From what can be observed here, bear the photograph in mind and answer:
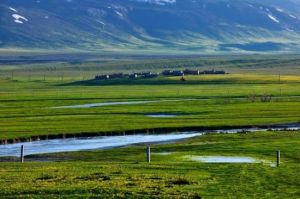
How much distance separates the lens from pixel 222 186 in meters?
31.0

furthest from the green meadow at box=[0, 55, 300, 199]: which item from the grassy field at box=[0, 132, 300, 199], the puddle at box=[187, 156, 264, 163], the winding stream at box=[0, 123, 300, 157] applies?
the winding stream at box=[0, 123, 300, 157]

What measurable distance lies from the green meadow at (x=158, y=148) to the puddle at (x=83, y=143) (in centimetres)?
222

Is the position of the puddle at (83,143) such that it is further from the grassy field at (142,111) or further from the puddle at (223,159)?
the puddle at (223,159)

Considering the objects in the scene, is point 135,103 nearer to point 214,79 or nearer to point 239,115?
point 239,115

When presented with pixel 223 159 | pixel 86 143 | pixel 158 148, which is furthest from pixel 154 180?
pixel 86 143

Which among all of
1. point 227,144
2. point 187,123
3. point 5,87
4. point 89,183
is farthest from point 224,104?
point 89,183

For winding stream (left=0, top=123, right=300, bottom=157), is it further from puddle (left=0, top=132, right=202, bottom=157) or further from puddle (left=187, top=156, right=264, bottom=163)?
puddle (left=187, top=156, right=264, bottom=163)

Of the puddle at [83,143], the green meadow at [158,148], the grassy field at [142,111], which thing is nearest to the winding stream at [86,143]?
the puddle at [83,143]

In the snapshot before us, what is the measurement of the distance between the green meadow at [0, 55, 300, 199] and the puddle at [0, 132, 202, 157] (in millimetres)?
2224

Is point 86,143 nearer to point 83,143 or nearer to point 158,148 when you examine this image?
point 83,143

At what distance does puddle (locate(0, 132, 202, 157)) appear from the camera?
5481 centimetres

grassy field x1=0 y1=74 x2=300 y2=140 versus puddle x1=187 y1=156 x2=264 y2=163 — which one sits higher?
grassy field x1=0 y1=74 x2=300 y2=140

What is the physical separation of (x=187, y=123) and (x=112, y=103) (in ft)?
97.4

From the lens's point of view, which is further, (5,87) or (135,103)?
(5,87)
